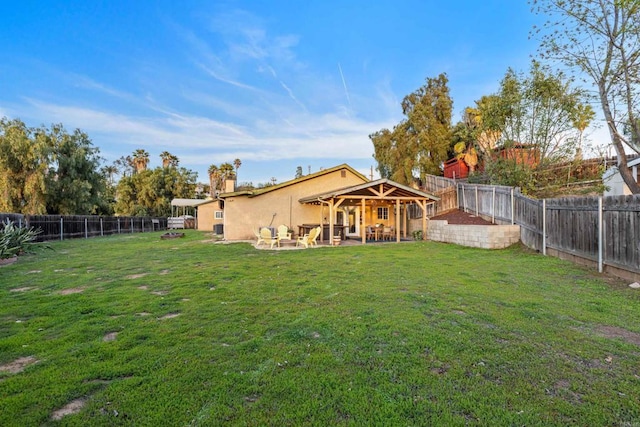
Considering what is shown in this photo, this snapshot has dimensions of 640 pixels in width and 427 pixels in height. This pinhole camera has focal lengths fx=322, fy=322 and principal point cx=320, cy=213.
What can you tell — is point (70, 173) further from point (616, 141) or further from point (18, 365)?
point (616, 141)

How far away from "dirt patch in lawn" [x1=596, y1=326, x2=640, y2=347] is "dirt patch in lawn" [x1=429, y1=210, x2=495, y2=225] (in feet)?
36.1

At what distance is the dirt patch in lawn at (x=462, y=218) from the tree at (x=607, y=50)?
5465 millimetres

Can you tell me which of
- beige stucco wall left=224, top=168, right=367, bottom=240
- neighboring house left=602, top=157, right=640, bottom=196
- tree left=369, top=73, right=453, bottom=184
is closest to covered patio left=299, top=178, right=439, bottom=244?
beige stucco wall left=224, top=168, right=367, bottom=240

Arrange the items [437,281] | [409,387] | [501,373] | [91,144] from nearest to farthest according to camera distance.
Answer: [409,387] → [501,373] → [437,281] → [91,144]

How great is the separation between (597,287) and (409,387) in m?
5.79

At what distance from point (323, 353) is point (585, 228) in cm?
799

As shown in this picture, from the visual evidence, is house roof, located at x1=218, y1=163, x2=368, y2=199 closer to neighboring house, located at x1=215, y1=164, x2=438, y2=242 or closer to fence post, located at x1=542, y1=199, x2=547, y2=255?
neighboring house, located at x1=215, y1=164, x2=438, y2=242

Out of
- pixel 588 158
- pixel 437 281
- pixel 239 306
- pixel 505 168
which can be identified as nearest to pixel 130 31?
pixel 239 306

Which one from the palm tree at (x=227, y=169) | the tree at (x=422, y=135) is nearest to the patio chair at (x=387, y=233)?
the tree at (x=422, y=135)

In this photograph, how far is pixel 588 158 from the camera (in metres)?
16.8

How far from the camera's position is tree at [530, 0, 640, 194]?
9.72 m

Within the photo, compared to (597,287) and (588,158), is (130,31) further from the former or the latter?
(588,158)

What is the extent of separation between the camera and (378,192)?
16.4 meters

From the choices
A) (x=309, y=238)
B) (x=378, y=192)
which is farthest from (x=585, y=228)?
(x=309, y=238)
